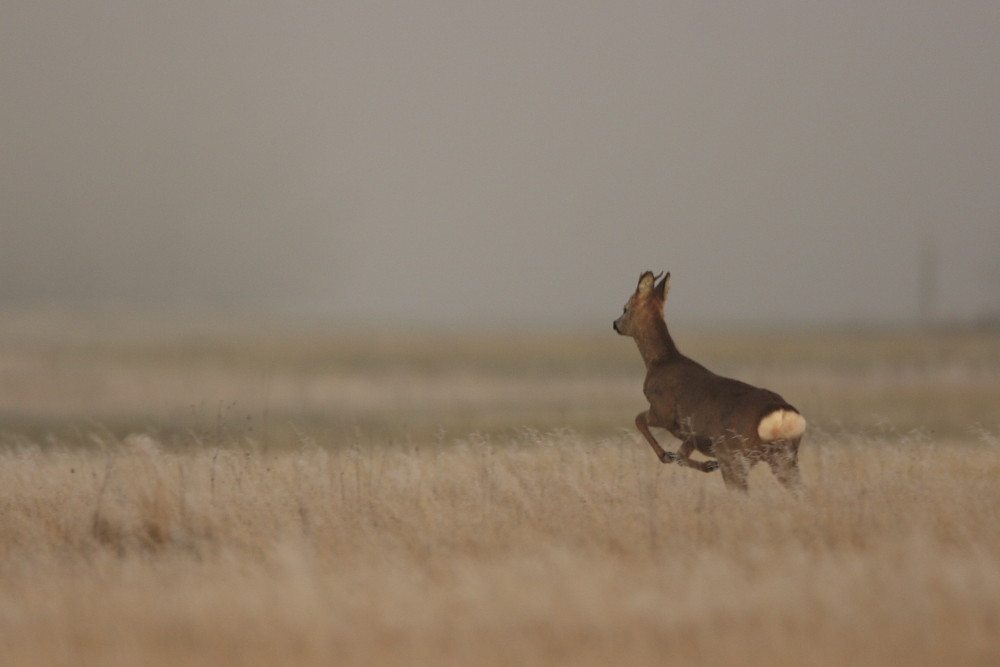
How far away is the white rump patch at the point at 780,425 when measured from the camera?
10875 millimetres

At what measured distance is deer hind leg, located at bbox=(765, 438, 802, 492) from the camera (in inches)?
436

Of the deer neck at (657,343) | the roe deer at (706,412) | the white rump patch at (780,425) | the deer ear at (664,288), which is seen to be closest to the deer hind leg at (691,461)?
the roe deer at (706,412)

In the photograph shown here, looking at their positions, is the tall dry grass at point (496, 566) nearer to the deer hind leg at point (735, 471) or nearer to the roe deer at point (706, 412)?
the deer hind leg at point (735, 471)

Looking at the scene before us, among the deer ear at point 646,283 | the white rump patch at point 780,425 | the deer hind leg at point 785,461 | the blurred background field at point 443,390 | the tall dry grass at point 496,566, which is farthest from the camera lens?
the blurred background field at point 443,390

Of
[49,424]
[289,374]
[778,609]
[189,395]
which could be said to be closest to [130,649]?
[778,609]

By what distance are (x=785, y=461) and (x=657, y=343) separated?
1939 mm

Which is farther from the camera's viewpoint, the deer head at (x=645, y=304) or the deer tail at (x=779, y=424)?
the deer head at (x=645, y=304)

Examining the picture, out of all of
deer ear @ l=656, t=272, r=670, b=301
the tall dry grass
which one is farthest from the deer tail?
deer ear @ l=656, t=272, r=670, b=301

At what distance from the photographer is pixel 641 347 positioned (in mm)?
12641

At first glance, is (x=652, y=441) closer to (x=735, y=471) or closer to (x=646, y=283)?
(x=735, y=471)

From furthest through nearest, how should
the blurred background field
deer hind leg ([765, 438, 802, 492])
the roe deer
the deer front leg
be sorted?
the blurred background field
the deer front leg
deer hind leg ([765, 438, 802, 492])
the roe deer

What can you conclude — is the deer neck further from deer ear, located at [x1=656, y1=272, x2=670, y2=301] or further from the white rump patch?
the white rump patch

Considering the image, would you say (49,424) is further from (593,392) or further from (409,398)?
(593,392)

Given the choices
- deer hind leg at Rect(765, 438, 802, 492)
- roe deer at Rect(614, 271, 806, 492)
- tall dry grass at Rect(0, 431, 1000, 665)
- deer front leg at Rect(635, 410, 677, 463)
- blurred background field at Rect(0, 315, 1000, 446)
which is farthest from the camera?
blurred background field at Rect(0, 315, 1000, 446)
